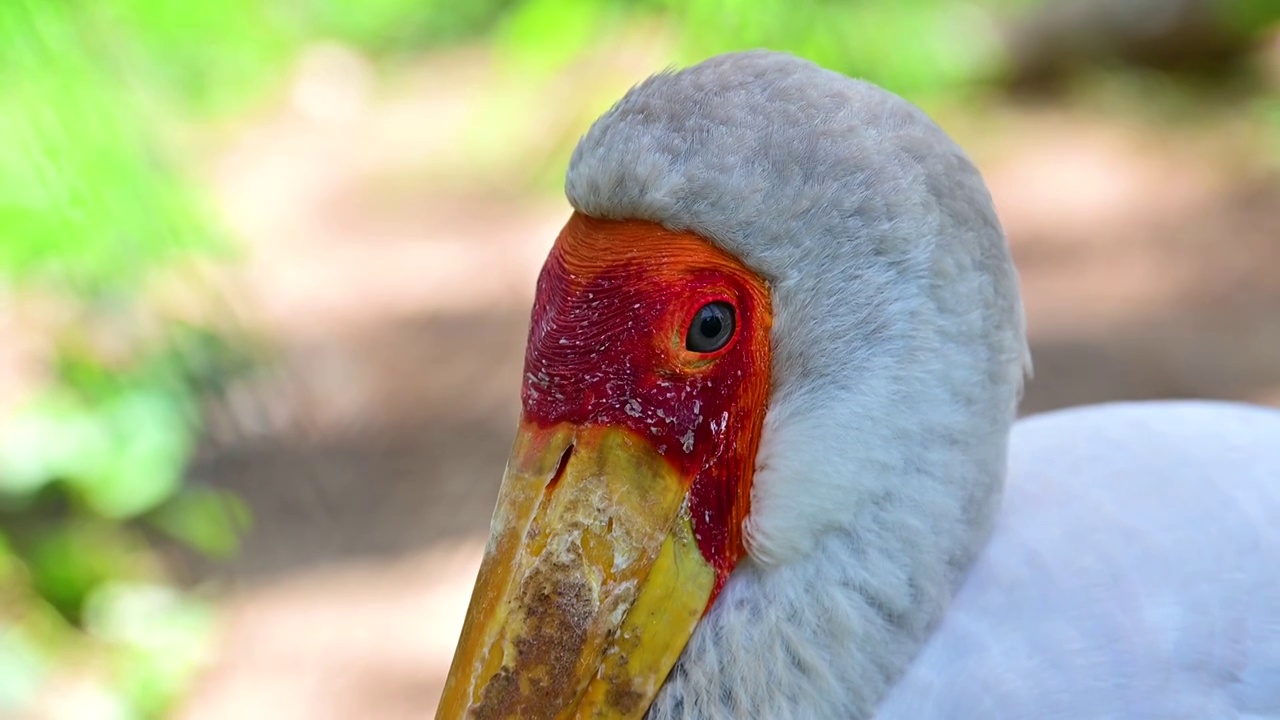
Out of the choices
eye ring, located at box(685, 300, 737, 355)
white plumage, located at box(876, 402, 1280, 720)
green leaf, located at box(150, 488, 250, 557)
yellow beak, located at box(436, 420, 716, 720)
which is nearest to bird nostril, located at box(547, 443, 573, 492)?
yellow beak, located at box(436, 420, 716, 720)

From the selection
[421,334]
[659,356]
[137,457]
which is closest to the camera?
[659,356]

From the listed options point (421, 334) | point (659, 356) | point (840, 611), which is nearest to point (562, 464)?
point (659, 356)

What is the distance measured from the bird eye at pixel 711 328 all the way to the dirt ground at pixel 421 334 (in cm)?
172

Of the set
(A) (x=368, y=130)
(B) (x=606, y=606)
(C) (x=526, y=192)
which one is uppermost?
(A) (x=368, y=130)

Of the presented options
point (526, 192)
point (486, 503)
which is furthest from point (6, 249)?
point (526, 192)

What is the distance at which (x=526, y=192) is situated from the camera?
5078 mm

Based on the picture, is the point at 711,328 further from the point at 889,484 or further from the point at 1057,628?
the point at 1057,628

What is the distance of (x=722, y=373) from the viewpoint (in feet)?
4.66

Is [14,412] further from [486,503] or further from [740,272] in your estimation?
[740,272]

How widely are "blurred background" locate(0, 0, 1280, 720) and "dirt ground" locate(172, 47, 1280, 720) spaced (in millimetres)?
13

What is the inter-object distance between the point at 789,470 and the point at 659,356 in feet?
0.66

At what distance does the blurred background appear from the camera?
290 centimetres

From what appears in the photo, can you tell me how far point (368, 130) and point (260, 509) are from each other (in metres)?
2.83

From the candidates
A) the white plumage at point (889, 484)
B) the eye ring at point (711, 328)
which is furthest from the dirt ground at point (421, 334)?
the eye ring at point (711, 328)
